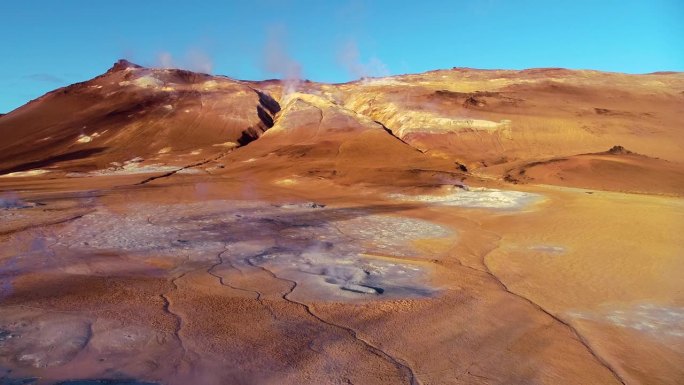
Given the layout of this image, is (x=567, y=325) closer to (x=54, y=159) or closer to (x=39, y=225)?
(x=39, y=225)

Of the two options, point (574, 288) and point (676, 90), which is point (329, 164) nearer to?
point (574, 288)

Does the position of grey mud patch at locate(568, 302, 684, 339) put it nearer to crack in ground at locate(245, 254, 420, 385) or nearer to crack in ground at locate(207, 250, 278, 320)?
crack in ground at locate(245, 254, 420, 385)

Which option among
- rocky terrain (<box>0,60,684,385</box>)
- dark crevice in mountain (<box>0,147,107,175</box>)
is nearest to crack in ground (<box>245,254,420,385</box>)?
rocky terrain (<box>0,60,684,385</box>)

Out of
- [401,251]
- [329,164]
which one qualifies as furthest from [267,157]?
[401,251]

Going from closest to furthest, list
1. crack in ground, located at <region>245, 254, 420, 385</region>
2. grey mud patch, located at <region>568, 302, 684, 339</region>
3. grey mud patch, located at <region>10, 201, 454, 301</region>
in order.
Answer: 1. crack in ground, located at <region>245, 254, 420, 385</region>
2. grey mud patch, located at <region>568, 302, 684, 339</region>
3. grey mud patch, located at <region>10, 201, 454, 301</region>

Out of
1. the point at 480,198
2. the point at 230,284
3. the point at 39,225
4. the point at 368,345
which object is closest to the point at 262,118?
the point at 480,198

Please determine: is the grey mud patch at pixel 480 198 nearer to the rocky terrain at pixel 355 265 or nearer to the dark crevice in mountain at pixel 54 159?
the rocky terrain at pixel 355 265

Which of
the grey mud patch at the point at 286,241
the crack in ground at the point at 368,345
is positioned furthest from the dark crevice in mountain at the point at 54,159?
the crack in ground at the point at 368,345

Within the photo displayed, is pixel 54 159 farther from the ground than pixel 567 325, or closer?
farther from the ground
